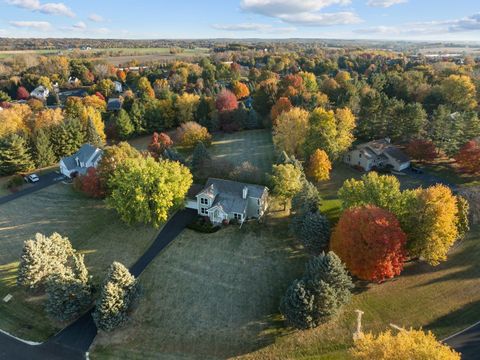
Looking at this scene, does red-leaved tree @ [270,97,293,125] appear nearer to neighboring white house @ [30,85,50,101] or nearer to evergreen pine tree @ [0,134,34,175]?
evergreen pine tree @ [0,134,34,175]

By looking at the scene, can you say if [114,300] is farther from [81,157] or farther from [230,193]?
[81,157]

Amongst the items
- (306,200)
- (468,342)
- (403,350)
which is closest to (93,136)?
(306,200)

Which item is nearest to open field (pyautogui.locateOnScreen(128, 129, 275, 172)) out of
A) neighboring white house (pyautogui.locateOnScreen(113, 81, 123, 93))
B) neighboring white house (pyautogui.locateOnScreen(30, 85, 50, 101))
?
neighboring white house (pyautogui.locateOnScreen(113, 81, 123, 93))

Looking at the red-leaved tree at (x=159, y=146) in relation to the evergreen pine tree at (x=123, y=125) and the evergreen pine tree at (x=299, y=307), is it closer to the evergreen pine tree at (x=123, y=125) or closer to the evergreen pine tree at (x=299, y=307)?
the evergreen pine tree at (x=123, y=125)

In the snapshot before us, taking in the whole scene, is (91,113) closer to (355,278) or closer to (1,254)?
(1,254)

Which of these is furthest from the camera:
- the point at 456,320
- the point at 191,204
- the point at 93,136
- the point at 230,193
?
the point at 93,136

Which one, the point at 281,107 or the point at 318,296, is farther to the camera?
the point at 281,107

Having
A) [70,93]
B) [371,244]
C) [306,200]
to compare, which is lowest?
[306,200]
